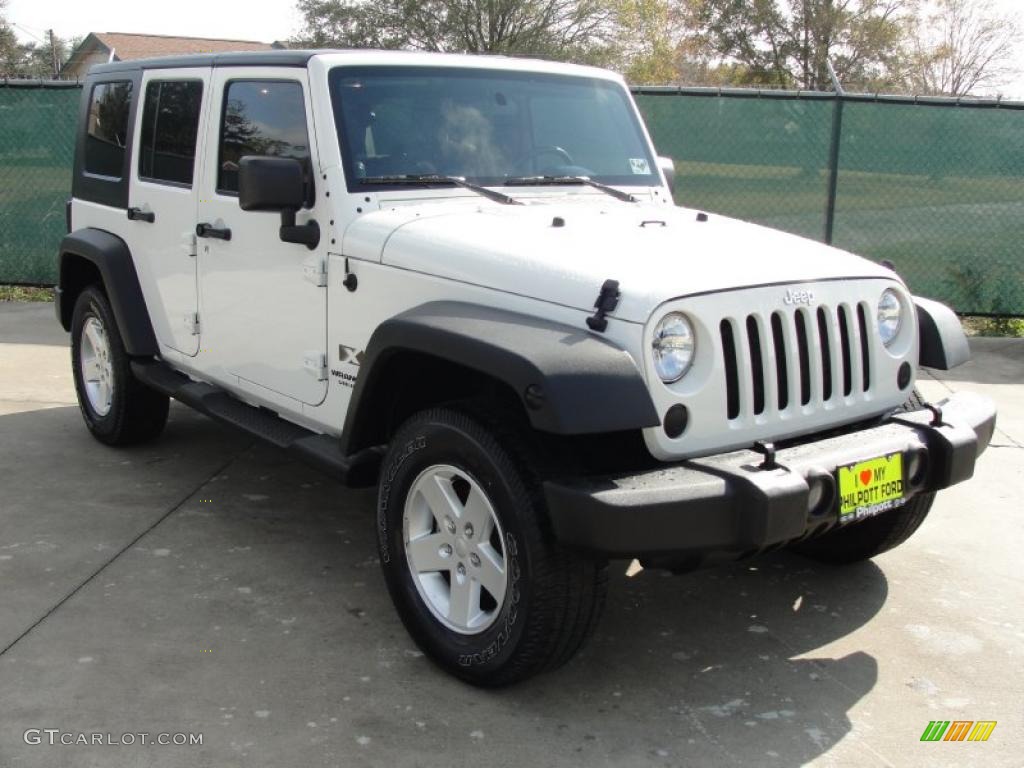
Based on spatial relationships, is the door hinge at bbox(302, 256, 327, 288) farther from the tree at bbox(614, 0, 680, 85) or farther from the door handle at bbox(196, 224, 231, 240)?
the tree at bbox(614, 0, 680, 85)

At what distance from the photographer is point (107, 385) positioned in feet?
19.1

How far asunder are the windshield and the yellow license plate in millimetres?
1851

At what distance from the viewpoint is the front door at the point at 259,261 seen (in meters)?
4.20

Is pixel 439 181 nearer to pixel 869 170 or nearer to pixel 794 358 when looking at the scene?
pixel 794 358

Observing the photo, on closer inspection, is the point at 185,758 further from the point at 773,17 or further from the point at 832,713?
the point at 773,17

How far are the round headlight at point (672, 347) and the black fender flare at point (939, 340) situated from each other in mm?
1184

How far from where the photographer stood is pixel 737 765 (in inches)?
122

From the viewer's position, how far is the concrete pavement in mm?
3180

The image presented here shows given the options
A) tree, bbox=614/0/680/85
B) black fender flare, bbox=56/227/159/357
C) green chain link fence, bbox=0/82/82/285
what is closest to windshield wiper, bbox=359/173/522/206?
black fender flare, bbox=56/227/159/357

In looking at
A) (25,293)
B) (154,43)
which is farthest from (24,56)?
(25,293)

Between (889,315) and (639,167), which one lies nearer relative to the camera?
(889,315)

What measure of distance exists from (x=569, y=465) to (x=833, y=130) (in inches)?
281

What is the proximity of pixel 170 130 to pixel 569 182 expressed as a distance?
6.44 ft

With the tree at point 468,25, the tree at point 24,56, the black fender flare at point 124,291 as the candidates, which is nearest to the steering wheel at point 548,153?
the black fender flare at point 124,291
